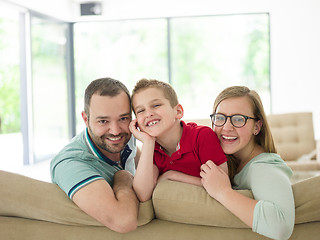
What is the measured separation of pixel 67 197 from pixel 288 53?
644 cm

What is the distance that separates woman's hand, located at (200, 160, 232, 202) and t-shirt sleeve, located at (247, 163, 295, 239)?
11cm

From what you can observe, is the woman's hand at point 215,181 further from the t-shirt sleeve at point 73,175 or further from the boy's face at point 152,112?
the t-shirt sleeve at point 73,175

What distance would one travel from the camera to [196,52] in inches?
289

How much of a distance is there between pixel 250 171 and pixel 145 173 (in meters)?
0.40

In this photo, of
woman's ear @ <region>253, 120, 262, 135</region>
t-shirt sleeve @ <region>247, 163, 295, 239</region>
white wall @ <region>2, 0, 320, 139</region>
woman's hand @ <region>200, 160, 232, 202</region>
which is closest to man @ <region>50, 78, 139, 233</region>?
woman's hand @ <region>200, 160, 232, 202</region>

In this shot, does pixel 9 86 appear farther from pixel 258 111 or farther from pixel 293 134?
pixel 258 111

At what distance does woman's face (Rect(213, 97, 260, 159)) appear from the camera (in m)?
1.53

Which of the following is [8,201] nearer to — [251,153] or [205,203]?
[205,203]

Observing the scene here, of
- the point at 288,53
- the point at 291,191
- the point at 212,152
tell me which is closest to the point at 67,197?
the point at 212,152

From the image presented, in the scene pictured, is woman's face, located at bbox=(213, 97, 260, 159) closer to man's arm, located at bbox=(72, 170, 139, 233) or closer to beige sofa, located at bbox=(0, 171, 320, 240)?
beige sofa, located at bbox=(0, 171, 320, 240)

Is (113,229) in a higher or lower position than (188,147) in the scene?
lower

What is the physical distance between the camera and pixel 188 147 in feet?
5.20

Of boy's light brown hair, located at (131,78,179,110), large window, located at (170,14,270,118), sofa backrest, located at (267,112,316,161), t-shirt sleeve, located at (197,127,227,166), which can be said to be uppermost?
large window, located at (170,14,270,118)

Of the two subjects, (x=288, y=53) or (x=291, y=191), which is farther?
(x=288, y=53)
